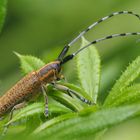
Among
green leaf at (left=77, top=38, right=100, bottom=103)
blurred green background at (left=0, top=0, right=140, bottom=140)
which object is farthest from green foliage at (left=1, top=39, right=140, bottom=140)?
blurred green background at (left=0, top=0, right=140, bottom=140)

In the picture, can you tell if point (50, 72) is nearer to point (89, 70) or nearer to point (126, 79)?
point (89, 70)

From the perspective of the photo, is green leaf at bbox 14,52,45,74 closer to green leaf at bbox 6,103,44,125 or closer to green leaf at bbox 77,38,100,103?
green leaf at bbox 77,38,100,103

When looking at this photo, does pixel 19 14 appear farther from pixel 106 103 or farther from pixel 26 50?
pixel 106 103

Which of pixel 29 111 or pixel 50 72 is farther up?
pixel 50 72

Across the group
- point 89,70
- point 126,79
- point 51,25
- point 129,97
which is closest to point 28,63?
point 89,70

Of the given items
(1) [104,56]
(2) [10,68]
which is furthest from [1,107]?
(2) [10,68]

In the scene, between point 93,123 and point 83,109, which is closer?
point 93,123

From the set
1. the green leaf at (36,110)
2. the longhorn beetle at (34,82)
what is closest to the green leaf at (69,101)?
the green leaf at (36,110)
